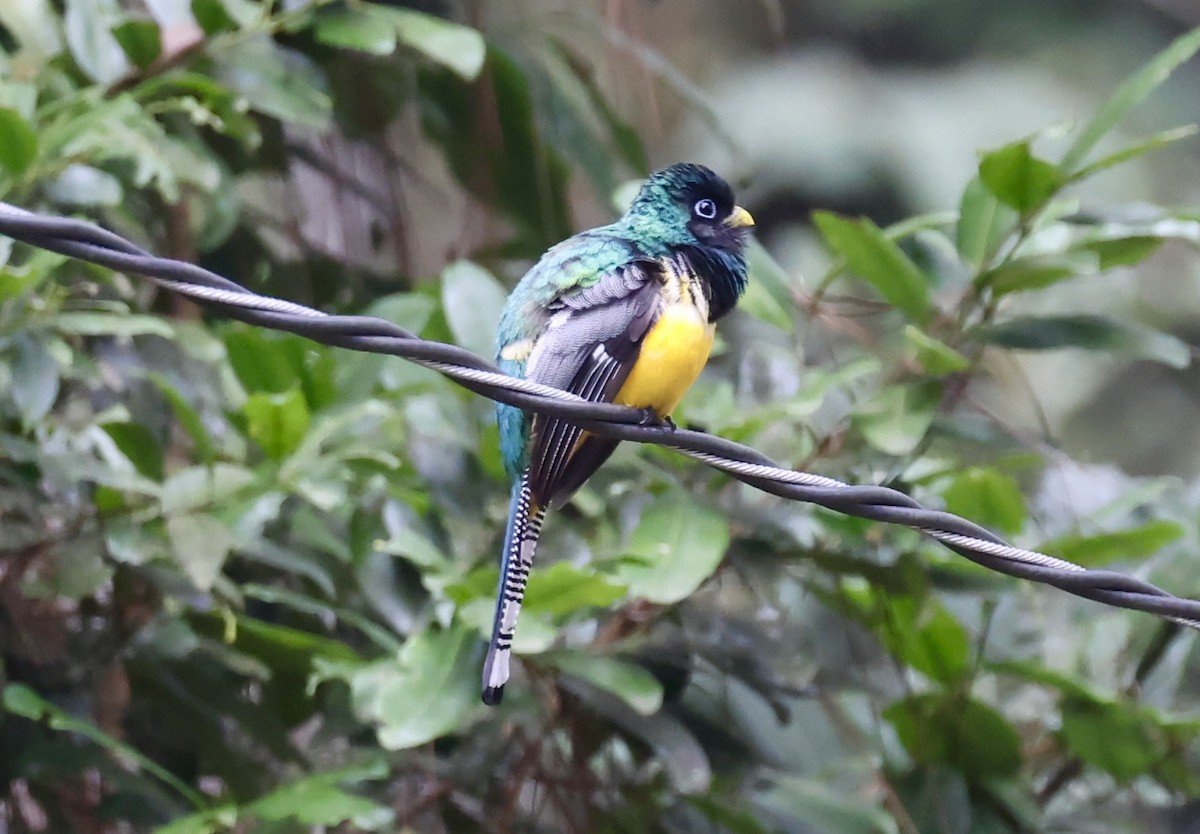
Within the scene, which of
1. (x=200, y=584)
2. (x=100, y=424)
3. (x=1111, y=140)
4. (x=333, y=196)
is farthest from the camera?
(x=1111, y=140)

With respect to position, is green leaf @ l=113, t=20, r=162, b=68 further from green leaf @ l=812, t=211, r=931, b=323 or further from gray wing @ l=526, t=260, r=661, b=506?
green leaf @ l=812, t=211, r=931, b=323

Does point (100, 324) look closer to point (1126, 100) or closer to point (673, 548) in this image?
point (673, 548)

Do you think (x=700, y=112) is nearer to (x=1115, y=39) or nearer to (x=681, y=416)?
(x=681, y=416)

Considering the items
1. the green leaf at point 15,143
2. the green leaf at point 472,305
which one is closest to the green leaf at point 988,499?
the green leaf at point 472,305

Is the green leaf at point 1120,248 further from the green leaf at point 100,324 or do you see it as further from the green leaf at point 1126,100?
the green leaf at point 100,324

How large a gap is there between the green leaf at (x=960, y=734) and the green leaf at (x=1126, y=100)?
113 centimetres

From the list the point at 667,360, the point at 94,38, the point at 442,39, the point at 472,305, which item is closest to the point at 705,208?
the point at 667,360

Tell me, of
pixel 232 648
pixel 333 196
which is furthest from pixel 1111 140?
pixel 232 648

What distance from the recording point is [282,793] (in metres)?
2.44

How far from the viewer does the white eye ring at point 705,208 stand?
8.73 feet

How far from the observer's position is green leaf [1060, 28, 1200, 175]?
8.43 ft

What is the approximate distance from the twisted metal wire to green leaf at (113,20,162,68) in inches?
57.6

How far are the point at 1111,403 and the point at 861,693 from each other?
4231mm

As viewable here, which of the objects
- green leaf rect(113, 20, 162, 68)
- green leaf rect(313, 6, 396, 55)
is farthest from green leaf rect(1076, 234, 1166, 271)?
green leaf rect(113, 20, 162, 68)
